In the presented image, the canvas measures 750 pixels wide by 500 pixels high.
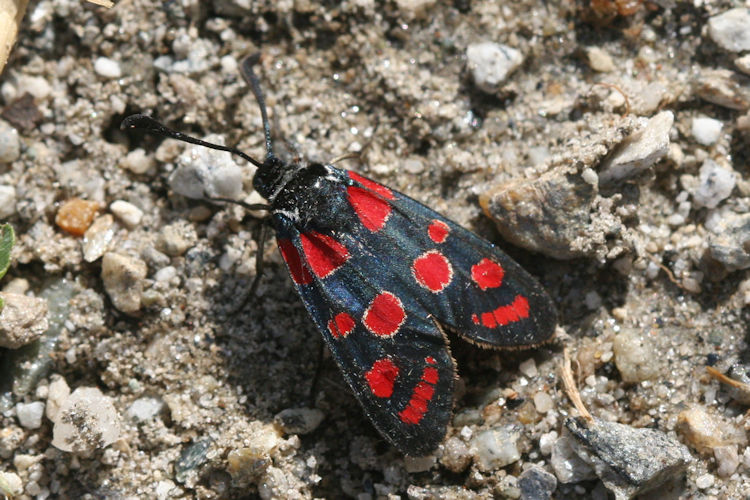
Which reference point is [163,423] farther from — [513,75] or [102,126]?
[513,75]

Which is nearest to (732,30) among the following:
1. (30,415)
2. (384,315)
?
(384,315)

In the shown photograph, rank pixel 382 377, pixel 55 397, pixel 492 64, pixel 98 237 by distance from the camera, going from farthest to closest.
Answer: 1. pixel 492 64
2. pixel 98 237
3. pixel 55 397
4. pixel 382 377

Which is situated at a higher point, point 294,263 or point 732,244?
point 732,244

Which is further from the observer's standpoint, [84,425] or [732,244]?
[732,244]

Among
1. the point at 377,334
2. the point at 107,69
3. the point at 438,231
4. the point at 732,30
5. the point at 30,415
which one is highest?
the point at 732,30

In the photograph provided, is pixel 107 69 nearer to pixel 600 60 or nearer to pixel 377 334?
pixel 377 334

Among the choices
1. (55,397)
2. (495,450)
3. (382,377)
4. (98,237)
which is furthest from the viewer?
(98,237)

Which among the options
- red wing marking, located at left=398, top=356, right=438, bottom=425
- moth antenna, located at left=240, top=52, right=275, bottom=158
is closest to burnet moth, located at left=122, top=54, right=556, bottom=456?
red wing marking, located at left=398, top=356, right=438, bottom=425

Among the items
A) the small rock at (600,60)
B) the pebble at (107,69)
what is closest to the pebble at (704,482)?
the small rock at (600,60)
